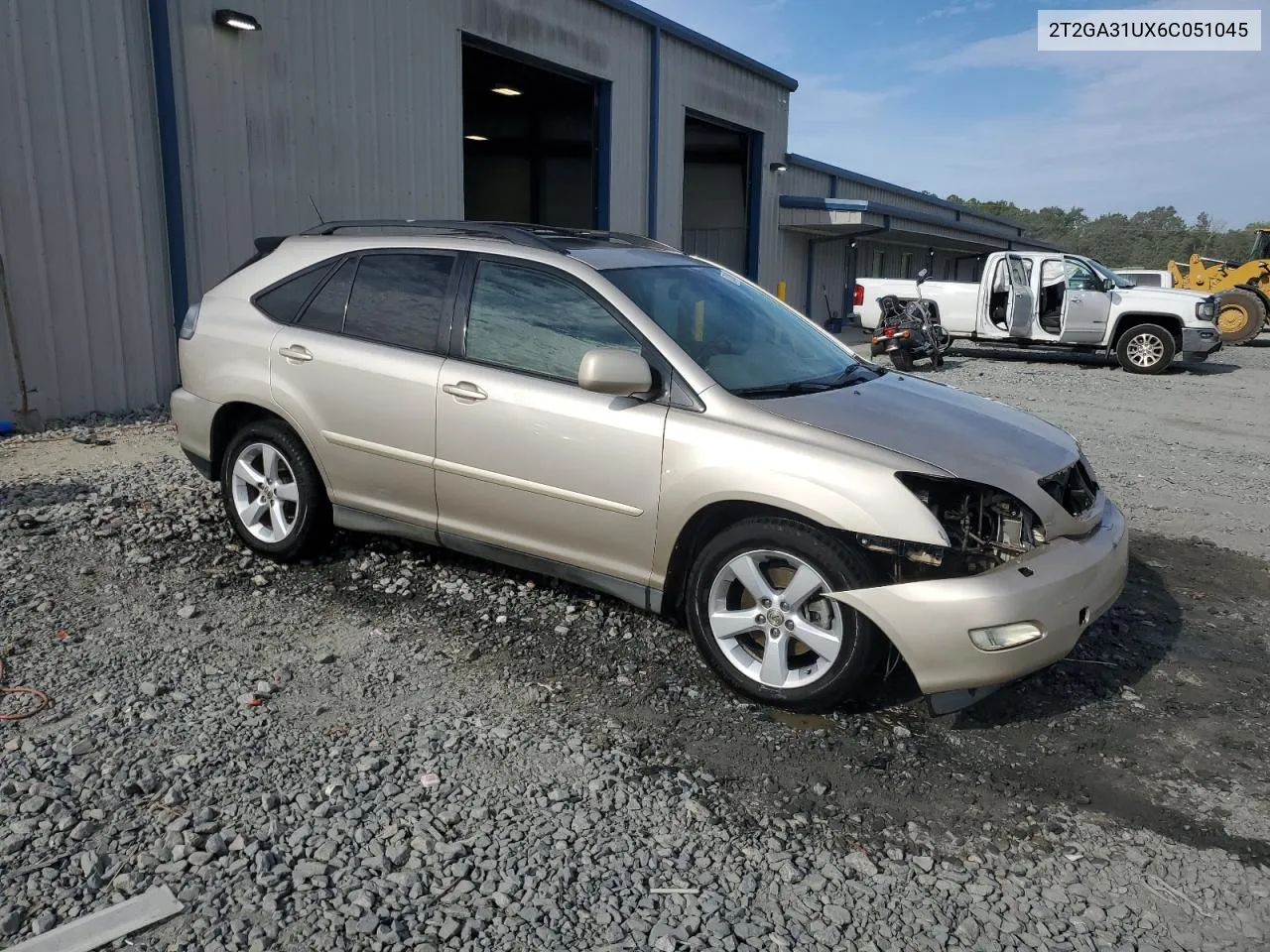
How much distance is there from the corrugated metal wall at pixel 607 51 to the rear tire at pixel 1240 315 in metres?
14.8

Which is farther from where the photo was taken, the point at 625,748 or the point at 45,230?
the point at 45,230

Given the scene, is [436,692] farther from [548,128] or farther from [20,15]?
[548,128]

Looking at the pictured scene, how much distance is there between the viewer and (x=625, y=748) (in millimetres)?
3422

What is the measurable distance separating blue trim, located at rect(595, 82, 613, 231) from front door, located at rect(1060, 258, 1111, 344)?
332 inches

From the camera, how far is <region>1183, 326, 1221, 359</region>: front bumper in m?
16.0

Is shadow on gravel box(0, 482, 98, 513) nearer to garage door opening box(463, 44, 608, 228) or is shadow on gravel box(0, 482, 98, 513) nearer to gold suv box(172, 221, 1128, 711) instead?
gold suv box(172, 221, 1128, 711)

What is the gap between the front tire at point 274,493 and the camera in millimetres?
4902

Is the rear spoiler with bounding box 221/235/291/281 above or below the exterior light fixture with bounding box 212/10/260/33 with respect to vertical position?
below

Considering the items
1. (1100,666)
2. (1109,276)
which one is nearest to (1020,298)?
(1109,276)

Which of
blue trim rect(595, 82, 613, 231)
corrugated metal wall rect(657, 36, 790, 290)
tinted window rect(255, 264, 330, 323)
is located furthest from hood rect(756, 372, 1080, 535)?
corrugated metal wall rect(657, 36, 790, 290)

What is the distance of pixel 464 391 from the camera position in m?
4.29

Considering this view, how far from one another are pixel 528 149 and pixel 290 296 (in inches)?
707

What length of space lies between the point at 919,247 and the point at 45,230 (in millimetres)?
30379

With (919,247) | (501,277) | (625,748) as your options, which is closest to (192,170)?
(501,277)
